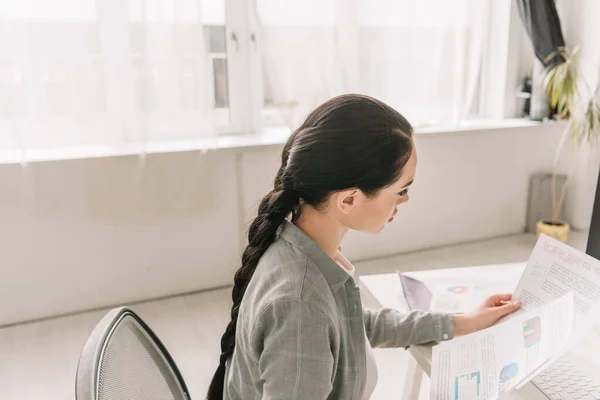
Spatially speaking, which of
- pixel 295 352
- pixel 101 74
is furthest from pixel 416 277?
pixel 101 74

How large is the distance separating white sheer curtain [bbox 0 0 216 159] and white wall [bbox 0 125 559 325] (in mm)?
141

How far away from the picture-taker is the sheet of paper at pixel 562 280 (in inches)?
34.5

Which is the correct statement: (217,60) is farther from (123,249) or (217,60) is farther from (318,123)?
(318,123)

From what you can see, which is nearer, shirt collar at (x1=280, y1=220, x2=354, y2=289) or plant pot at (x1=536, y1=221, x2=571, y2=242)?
shirt collar at (x1=280, y1=220, x2=354, y2=289)

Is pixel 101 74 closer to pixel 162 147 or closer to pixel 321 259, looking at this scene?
pixel 162 147

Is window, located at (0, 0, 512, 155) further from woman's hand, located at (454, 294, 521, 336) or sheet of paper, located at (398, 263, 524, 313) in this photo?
woman's hand, located at (454, 294, 521, 336)

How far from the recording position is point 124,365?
73 cm

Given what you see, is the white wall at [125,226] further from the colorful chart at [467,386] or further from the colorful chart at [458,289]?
the colorful chart at [467,386]

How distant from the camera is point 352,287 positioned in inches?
34.8

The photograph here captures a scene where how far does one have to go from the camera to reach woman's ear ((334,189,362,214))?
2.80ft

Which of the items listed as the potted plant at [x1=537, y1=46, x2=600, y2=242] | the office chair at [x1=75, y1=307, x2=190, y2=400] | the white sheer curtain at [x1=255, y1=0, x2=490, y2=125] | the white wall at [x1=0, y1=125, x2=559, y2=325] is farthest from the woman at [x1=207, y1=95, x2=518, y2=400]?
the potted plant at [x1=537, y1=46, x2=600, y2=242]

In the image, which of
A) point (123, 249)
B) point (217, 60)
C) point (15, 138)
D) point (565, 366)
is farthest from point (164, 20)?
point (565, 366)

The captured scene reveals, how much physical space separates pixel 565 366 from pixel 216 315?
1872mm

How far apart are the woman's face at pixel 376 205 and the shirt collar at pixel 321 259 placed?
8 cm
